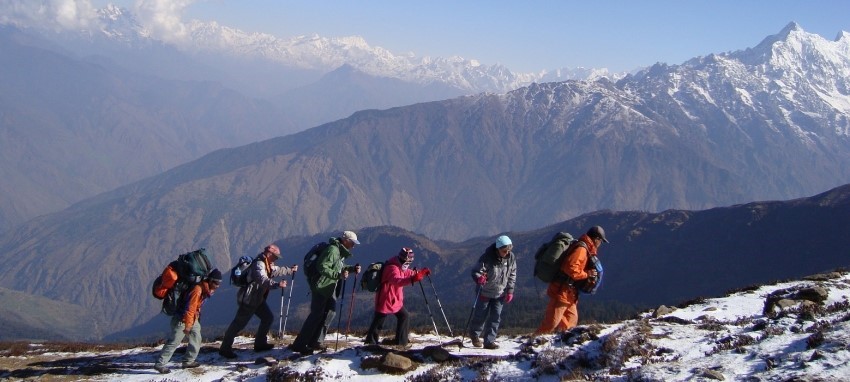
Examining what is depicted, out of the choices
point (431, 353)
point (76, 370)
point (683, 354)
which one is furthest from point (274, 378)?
point (683, 354)

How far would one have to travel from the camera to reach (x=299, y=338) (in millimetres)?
Answer: 17469

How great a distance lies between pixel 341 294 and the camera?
18.3 m

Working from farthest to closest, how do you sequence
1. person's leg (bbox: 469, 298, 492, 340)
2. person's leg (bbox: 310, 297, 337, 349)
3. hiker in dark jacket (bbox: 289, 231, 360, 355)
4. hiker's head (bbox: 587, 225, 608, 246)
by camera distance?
person's leg (bbox: 469, 298, 492, 340), person's leg (bbox: 310, 297, 337, 349), hiker in dark jacket (bbox: 289, 231, 360, 355), hiker's head (bbox: 587, 225, 608, 246)

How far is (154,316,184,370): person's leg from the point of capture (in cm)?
1617

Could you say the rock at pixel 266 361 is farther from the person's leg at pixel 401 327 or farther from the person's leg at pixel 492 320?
the person's leg at pixel 492 320

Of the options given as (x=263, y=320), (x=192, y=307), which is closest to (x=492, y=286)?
(x=263, y=320)

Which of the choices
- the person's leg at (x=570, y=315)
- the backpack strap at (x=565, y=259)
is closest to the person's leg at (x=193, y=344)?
the backpack strap at (x=565, y=259)

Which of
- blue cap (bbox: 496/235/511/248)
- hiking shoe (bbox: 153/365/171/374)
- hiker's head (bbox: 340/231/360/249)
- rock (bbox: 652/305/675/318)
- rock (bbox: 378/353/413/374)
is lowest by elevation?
rock (bbox: 652/305/675/318)

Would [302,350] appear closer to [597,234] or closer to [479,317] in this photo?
[479,317]

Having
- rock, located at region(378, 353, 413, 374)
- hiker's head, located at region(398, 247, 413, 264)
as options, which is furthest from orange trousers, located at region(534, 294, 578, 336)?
rock, located at region(378, 353, 413, 374)

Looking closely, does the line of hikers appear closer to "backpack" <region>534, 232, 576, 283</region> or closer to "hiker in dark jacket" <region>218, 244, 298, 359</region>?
"hiker in dark jacket" <region>218, 244, 298, 359</region>

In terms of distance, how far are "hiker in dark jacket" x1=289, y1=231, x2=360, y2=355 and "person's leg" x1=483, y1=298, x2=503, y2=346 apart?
382 centimetres

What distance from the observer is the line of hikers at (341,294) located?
16.4 metres

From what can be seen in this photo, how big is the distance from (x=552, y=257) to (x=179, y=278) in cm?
936
